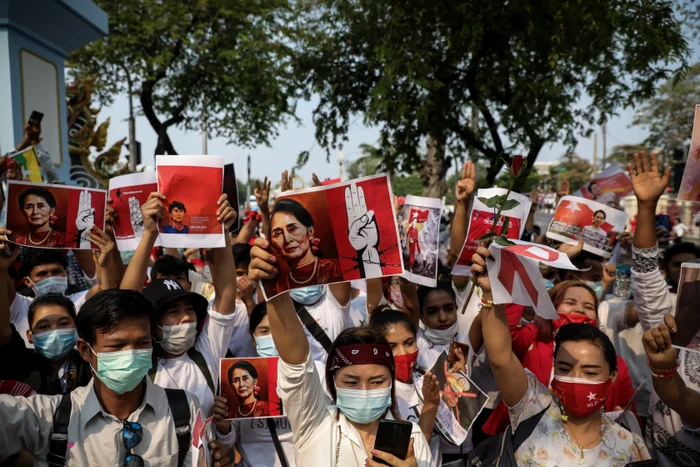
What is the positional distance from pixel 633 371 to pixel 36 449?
3839mm

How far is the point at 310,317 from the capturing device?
4316 mm

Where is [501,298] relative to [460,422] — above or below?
above

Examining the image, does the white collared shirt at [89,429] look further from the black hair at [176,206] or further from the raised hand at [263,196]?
the raised hand at [263,196]

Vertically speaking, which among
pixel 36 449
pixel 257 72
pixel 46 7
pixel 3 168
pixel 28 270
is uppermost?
pixel 257 72

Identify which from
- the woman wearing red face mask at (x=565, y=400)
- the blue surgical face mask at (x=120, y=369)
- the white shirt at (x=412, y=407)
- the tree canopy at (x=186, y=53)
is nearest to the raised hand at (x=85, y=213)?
the blue surgical face mask at (x=120, y=369)

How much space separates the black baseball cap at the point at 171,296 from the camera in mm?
3203

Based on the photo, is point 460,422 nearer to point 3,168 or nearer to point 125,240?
point 125,240

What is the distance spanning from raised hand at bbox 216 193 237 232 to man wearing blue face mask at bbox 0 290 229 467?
2.50 ft

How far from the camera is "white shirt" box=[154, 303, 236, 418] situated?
315cm

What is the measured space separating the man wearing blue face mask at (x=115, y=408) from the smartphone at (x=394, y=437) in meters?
0.91

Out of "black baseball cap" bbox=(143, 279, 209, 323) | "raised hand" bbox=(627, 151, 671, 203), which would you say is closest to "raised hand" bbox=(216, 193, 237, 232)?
"black baseball cap" bbox=(143, 279, 209, 323)

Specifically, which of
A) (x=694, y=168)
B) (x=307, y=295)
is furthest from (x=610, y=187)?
(x=307, y=295)

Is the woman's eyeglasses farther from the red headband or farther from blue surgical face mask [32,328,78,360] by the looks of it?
blue surgical face mask [32,328,78,360]

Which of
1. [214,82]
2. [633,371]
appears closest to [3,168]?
[633,371]
